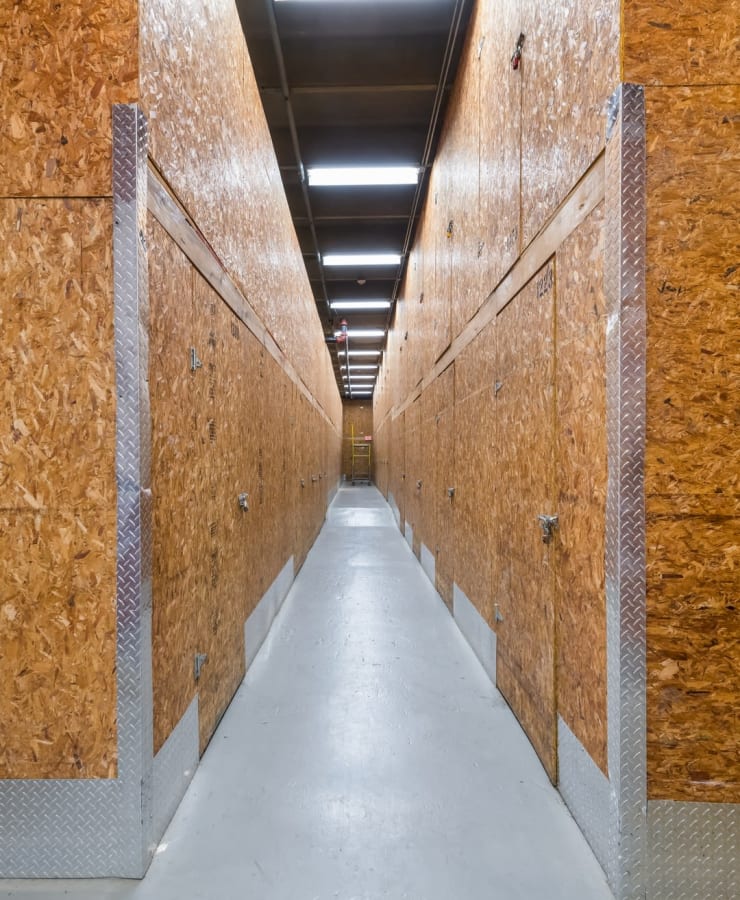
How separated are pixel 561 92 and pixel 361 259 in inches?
230

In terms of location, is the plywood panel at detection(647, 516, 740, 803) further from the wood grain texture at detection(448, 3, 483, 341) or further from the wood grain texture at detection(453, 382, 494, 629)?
the wood grain texture at detection(448, 3, 483, 341)

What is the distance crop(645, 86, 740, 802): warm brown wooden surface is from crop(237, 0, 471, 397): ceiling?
2.91 metres

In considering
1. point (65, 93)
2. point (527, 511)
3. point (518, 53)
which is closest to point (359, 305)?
point (518, 53)

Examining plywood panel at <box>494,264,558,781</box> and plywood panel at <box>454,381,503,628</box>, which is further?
plywood panel at <box>454,381,503,628</box>

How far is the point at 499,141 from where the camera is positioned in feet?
8.69

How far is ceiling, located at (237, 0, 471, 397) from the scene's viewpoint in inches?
133

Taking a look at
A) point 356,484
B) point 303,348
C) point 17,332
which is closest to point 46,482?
point 17,332

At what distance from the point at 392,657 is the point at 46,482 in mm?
2415

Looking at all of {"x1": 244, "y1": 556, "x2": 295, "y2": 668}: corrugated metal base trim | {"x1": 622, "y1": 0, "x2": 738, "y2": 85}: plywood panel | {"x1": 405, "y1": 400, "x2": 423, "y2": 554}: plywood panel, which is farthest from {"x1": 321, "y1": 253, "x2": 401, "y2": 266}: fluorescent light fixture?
{"x1": 622, "y1": 0, "x2": 738, "y2": 85}: plywood panel

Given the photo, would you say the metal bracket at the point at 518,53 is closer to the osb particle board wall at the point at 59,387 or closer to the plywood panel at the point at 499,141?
the plywood panel at the point at 499,141

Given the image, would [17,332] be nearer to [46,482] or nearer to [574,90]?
[46,482]

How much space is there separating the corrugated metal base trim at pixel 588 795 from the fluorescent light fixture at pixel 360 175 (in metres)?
5.46

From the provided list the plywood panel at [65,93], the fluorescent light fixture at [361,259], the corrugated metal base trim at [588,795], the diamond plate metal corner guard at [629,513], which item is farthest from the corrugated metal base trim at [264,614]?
the fluorescent light fixture at [361,259]

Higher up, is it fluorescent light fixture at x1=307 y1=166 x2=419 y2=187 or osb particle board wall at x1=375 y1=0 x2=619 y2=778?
Result: fluorescent light fixture at x1=307 y1=166 x2=419 y2=187
